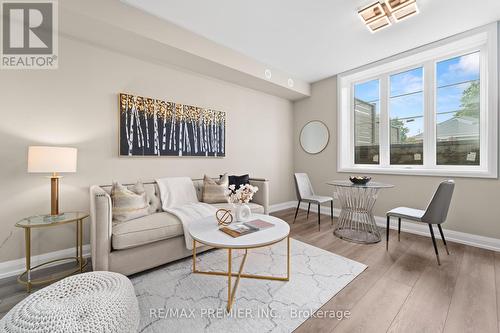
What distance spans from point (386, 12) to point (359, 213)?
8.16ft

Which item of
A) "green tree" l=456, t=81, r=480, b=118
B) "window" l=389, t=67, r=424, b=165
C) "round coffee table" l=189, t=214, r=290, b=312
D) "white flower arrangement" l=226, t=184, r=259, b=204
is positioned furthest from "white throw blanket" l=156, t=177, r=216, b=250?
"green tree" l=456, t=81, r=480, b=118

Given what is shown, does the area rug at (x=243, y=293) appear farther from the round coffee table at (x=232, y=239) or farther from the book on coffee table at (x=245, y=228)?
the book on coffee table at (x=245, y=228)

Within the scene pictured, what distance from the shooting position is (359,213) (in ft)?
9.75

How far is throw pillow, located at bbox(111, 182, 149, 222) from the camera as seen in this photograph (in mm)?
2078

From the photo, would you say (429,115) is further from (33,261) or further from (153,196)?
(33,261)

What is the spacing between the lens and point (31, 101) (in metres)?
2.12

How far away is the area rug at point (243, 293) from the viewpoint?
4.50 feet

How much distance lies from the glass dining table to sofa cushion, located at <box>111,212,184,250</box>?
7.10 ft

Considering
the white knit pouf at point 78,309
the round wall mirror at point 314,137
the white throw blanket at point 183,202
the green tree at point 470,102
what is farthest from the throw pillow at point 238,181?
Answer: the green tree at point 470,102

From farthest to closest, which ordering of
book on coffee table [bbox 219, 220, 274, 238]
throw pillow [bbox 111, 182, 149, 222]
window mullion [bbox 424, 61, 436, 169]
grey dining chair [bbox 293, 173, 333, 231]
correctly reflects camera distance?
1. grey dining chair [bbox 293, 173, 333, 231]
2. window mullion [bbox 424, 61, 436, 169]
3. throw pillow [bbox 111, 182, 149, 222]
4. book on coffee table [bbox 219, 220, 274, 238]

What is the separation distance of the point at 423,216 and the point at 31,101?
435 centimetres

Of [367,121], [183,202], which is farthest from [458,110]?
[183,202]

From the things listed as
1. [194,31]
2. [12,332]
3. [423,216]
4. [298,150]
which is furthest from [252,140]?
[12,332]

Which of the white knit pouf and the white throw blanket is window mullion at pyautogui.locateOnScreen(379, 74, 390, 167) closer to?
the white throw blanket
